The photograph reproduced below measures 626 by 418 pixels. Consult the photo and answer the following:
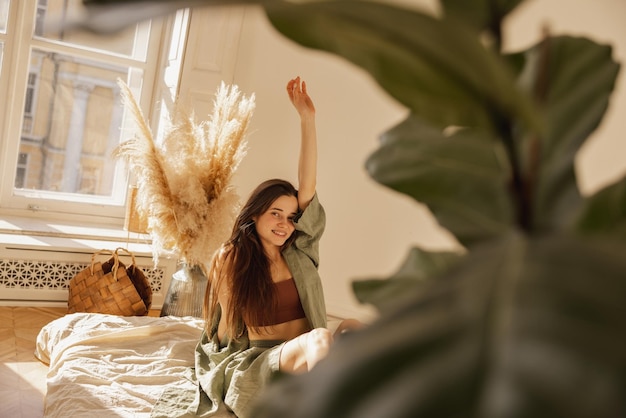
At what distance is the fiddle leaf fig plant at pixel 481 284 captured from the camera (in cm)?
16

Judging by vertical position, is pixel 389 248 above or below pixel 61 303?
above

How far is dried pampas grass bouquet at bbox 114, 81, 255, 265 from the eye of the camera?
11.3 ft

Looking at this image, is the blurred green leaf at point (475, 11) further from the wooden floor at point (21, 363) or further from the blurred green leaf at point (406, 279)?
the wooden floor at point (21, 363)

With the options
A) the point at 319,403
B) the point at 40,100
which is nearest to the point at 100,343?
the point at 40,100

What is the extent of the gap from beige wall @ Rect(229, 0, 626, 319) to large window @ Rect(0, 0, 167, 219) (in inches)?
29.2

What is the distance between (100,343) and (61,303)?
47.3 inches

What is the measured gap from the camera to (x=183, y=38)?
14.2ft

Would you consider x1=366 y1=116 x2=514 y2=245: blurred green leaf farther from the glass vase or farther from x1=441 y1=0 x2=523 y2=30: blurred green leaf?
the glass vase

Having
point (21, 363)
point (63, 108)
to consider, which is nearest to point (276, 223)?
point (21, 363)

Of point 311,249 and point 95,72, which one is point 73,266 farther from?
point 311,249

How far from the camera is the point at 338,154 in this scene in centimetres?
459

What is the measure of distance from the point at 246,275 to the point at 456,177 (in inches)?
104

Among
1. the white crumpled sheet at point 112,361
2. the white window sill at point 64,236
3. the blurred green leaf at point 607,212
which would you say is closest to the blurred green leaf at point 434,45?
the blurred green leaf at point 607,212

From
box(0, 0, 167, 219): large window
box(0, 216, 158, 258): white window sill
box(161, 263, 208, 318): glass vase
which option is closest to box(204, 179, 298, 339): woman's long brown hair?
box(161, 263, 208, 318): glass vase
